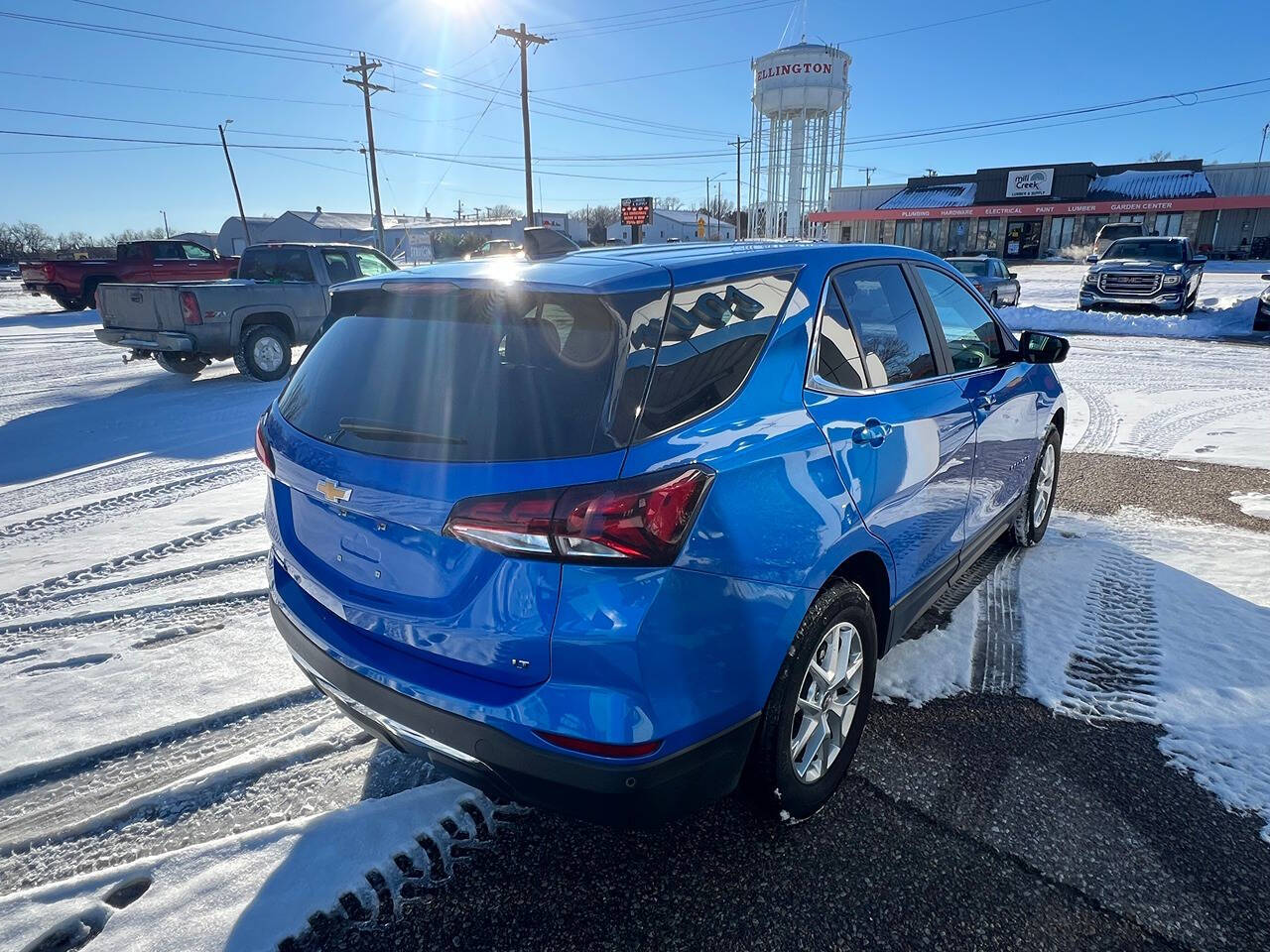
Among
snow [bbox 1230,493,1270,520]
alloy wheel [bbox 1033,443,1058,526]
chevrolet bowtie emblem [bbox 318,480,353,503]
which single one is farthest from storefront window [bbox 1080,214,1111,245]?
chevrolet bowtie emblem [bbox 318,480,353,503]

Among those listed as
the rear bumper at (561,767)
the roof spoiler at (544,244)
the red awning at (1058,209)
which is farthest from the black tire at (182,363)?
the red awning at (1058,209)

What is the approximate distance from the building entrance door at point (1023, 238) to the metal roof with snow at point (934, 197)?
10.5 ft

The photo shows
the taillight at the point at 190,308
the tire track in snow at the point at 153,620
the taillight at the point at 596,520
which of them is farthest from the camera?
the taillight at the point at 190,308

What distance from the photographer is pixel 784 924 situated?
6.83ft

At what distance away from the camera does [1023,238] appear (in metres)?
48.3

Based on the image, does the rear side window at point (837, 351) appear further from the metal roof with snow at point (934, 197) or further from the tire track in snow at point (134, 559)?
the metal roof with snow at point (934, 197)

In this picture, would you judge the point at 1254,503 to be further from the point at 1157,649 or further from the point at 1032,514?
the point at 1157,649

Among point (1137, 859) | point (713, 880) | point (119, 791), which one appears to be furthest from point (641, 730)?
point (119, 791)

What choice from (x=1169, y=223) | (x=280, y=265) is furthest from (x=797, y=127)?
(x=280, y=265)

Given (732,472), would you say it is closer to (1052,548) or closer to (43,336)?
(1052,548)

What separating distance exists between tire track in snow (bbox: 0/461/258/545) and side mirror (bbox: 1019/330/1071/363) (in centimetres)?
571

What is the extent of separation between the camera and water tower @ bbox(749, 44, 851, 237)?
1523 inches

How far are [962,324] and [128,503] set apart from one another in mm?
5746

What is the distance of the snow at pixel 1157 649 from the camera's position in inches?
110
